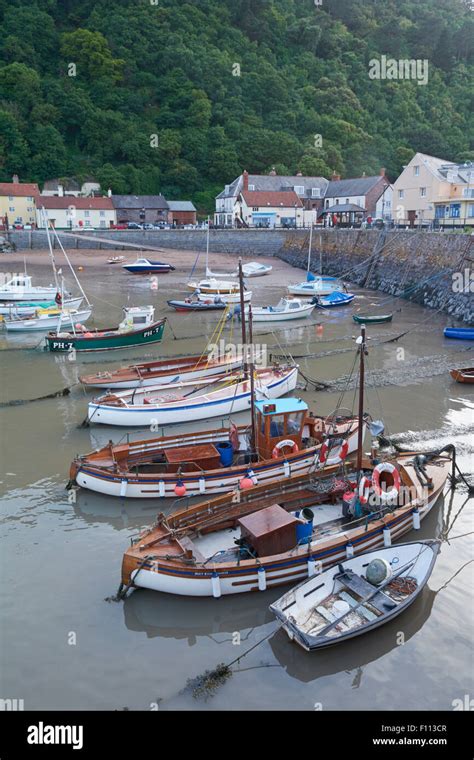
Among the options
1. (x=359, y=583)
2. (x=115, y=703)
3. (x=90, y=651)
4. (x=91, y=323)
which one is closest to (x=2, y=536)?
(x=90, y=651)

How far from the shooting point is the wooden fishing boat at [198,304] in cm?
3884

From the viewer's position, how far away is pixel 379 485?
1284cm

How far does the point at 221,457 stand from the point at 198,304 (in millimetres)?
25503

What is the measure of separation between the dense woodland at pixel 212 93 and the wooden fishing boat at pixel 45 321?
50454 mm

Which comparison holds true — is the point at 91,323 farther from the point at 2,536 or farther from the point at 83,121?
the point at 83,121

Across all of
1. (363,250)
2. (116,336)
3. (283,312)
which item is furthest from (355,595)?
(363,250)

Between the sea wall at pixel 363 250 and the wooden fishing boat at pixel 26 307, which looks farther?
the sea wall at pixel 363 250

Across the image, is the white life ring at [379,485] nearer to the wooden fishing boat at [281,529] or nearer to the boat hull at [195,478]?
the wooden fishing boat at [281,529]

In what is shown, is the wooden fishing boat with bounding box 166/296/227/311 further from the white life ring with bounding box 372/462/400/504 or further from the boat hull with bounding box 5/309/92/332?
the white life ring with bounding box 372/462/400/504

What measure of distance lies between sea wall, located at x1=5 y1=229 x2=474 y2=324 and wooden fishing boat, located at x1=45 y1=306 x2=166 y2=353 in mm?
18708

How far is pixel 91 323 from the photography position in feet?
113

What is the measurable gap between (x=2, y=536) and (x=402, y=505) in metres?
9.00

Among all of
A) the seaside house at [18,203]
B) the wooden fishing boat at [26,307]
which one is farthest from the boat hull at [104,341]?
the seaside house at [18,203]

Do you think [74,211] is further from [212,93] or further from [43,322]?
[43,322]
